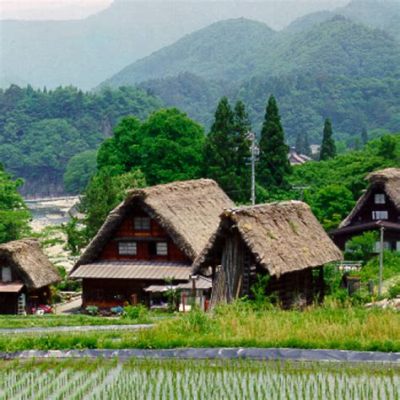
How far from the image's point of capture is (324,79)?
179 meters

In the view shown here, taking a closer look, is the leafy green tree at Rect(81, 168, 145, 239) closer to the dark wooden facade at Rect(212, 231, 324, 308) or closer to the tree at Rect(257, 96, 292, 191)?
the tree at Rect(257, 96, 292, 191)

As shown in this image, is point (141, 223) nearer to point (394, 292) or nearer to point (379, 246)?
point (394, 292)

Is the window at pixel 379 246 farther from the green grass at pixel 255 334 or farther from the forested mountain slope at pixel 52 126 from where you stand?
the forested mountain slope at pixel 52 126

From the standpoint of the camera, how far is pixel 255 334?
17719 millimetres

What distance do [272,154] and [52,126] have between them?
106969 mm

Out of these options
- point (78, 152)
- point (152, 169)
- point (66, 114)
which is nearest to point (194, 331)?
point (152, 169)

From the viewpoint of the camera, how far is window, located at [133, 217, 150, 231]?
114 ft

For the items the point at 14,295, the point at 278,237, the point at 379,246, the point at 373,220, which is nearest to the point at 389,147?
the point at 373,220

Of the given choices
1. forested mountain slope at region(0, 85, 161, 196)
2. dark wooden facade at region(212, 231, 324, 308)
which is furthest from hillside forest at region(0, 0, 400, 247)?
dark wooden facade at region(212, 231, 324, 308)

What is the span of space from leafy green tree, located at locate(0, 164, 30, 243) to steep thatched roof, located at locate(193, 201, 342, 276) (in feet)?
64.5

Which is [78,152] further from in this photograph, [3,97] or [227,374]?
[227,374]

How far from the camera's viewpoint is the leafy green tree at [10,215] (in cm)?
4391

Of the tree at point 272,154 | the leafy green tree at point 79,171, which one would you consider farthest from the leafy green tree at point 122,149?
the leafy green tree at point 79,171

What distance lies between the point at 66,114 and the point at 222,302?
471 ft
